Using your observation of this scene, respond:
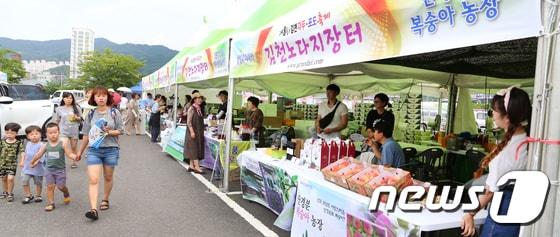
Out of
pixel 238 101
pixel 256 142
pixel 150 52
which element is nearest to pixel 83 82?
pixel 238 101

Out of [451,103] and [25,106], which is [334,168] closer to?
[451,103]

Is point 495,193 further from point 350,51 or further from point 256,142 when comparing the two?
point 256,142

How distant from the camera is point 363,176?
10.8 ft

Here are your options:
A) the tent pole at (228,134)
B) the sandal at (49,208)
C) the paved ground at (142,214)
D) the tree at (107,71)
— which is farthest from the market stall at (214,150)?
the tree at (107,71)

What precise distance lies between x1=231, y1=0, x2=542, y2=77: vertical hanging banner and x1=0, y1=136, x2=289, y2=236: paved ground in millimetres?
1896

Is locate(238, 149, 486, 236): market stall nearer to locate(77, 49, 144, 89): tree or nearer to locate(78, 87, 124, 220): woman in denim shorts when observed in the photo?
locate(78, 87, 124, 220): woman in denim shorts

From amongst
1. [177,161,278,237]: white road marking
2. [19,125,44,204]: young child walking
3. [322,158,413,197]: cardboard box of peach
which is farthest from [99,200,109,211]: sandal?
[322,158,413,197]: cardboard box of peach

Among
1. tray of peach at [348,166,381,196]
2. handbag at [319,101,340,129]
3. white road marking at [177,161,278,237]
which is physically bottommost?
white road marking at [177,161,278,237]

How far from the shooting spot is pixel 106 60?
47.5 m

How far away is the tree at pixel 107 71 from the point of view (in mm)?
47625

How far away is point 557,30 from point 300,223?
8.57ft

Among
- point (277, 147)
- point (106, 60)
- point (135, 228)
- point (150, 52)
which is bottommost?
point (135, 228)

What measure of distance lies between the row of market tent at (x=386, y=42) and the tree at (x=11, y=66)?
43.5m

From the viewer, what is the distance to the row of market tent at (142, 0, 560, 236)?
7.68 ft
